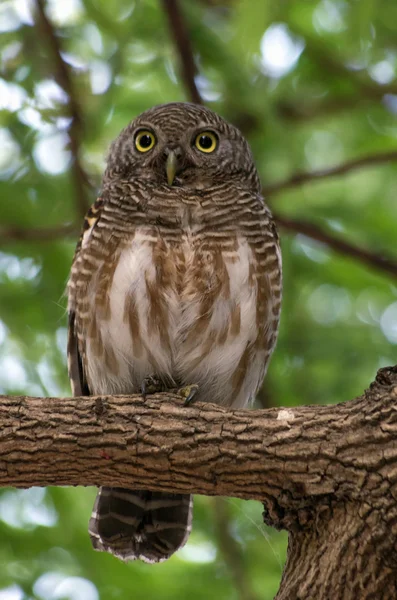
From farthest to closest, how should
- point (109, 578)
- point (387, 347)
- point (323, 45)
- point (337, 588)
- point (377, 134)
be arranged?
1. point (377, 134)
2. point (323, 45)
3. point (387, 347)
4. point (109, 578)
5. point (337, 588)

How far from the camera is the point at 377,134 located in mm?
6125

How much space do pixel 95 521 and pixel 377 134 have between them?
130 inches

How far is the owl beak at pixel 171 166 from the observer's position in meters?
4.62

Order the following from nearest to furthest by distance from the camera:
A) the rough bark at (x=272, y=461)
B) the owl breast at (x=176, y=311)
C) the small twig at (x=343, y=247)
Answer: the rough bark at (x=272, y=461), the owl breast at (x=176, y=311), the small twig at (x=343, y=247)

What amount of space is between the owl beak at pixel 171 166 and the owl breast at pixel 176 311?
401 mm

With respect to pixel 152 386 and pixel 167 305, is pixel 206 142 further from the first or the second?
pixel 152 386

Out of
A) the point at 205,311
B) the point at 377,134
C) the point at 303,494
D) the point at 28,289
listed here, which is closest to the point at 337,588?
Answer: the point at 303,494

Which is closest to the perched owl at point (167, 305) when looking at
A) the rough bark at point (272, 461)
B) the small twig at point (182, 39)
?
the small twig at point (182, 39)

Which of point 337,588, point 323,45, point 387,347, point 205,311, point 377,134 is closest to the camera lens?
point 337,588

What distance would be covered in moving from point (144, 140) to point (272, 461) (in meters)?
2.29

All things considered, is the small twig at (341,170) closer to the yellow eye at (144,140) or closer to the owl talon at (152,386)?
the yellow eye at (144,140)

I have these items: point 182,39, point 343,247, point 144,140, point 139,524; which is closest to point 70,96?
point 144,140

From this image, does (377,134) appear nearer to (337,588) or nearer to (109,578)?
(109,578)

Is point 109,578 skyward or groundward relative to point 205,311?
groundward
